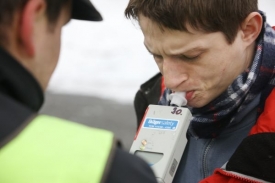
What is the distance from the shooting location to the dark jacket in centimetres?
139

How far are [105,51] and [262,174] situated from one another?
14.5 feet

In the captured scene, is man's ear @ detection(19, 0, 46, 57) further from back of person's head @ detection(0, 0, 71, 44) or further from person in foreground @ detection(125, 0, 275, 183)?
person in foreground @ detection(125, 0, 275, 183)

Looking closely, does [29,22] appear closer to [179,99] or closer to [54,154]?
[54,154]

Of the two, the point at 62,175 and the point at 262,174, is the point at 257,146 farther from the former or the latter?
the point at 62,175

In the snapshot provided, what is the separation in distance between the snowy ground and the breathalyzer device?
3237mm

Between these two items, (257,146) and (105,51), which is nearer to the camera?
(257,146)

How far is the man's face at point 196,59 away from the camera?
7.64 ft

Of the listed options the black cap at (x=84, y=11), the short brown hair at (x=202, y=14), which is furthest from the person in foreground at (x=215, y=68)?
the black cap at (x=84, y=11)

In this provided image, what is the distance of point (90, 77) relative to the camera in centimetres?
612

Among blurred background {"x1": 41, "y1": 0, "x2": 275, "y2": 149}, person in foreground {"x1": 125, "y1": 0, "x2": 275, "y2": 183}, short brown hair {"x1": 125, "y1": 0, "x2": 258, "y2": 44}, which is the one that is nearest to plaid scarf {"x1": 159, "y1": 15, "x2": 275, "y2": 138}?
person in foreground {"x1": 125, "y1": 0, "x2": 275, "y2": 183}

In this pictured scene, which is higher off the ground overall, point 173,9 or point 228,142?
point 173,9

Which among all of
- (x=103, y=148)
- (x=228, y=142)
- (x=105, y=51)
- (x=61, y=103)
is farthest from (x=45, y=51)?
(x=105, y=51)

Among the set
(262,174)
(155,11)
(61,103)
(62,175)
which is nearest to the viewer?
(62,175)

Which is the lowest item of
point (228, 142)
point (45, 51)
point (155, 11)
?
point (228, 142)
